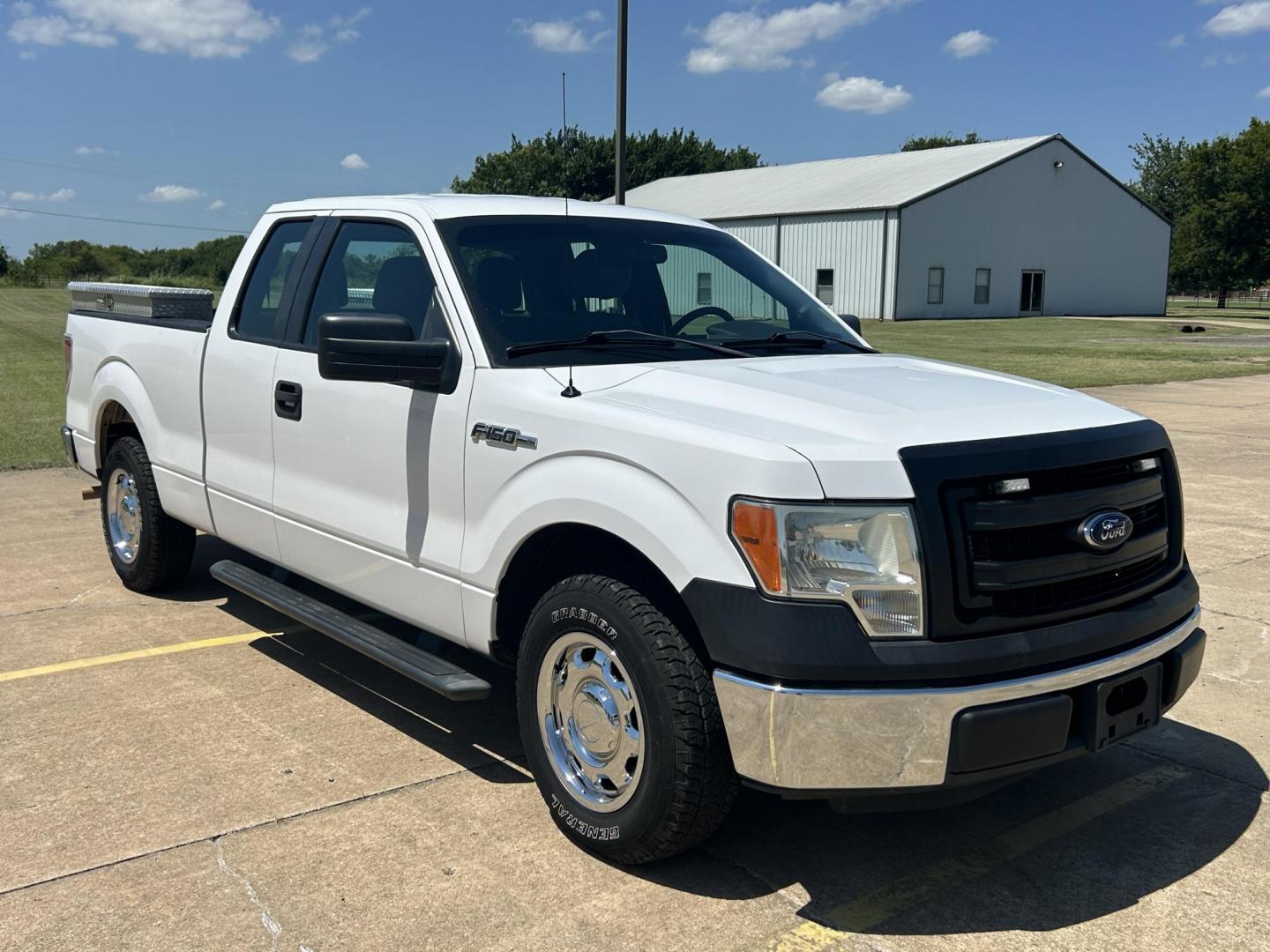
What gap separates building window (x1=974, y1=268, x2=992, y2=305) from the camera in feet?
161

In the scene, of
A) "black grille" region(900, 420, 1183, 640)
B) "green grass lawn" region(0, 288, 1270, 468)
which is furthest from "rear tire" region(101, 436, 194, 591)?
"green grass lawn" region(0, 288, 1270, 468)

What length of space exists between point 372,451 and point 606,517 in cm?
130

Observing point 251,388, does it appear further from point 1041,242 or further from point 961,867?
point 1041,242

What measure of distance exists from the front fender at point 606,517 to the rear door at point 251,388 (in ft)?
4.91

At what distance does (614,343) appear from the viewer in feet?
13.2

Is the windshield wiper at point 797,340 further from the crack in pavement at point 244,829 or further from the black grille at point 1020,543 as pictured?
the crack in pavement at point 244,829

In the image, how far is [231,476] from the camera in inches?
202

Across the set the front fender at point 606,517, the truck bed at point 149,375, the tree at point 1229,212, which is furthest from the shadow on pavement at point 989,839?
the tree at point 1229,212

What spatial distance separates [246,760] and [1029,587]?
2.73m

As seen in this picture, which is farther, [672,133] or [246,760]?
[672,133]

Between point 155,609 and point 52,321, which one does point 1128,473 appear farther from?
point 52,321

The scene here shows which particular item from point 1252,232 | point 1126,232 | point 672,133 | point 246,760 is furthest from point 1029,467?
point 672,133

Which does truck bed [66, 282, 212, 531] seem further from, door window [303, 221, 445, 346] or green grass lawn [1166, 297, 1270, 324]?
green grass lawn [1166, 297, 1270, 324]

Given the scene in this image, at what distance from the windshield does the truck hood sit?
0.30 m
